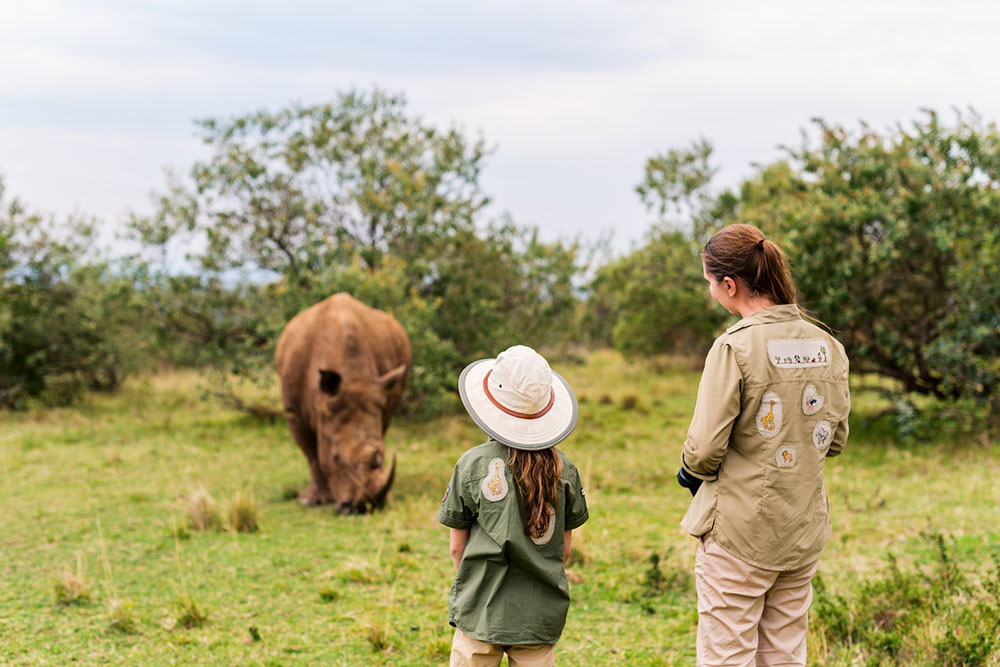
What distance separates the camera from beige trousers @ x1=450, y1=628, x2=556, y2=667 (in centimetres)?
320

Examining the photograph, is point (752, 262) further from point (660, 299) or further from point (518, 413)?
point (660, 299)

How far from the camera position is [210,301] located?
1650 cm

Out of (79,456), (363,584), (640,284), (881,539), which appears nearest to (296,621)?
(363,584)

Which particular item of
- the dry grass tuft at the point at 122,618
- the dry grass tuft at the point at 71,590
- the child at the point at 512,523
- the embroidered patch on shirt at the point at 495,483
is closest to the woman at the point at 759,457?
the child at the point at 512,523

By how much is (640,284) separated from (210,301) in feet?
40.5

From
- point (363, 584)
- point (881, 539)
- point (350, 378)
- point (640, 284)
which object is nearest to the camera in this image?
point (363, 584)

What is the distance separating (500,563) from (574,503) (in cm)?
41

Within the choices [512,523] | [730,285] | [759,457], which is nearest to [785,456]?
[759,457]

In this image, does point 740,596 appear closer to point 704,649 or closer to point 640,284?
point 704,649

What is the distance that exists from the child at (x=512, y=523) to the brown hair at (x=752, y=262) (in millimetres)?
887

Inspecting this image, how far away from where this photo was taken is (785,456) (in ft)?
10.7

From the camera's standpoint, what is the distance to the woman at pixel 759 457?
320 cm

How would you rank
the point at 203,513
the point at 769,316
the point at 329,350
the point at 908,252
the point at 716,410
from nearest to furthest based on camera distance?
the point at 716,410
the point at 769,316
the point at 203,513
the point at 329,350
the point at 908,252

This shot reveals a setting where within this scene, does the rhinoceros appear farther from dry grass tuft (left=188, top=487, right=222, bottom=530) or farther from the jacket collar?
the jacket collar
